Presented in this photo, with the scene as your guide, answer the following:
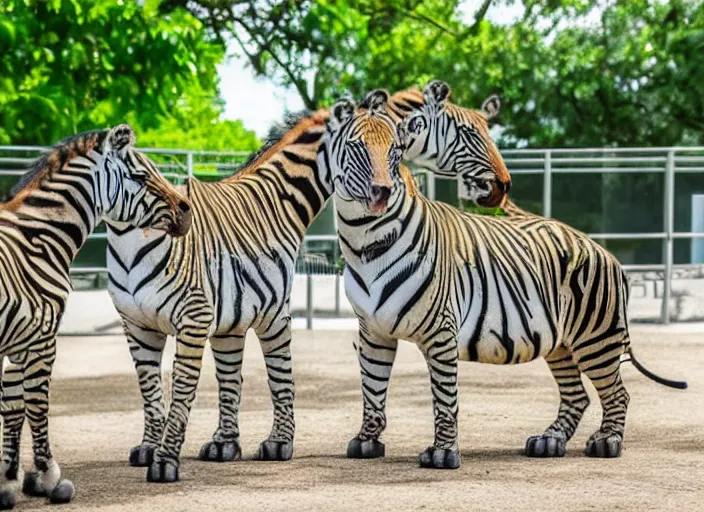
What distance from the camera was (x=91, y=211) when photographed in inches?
300

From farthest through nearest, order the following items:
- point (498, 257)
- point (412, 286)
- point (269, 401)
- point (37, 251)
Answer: point (269, 401)
point (498, 257)
point (412, 286)
point (37, 251)

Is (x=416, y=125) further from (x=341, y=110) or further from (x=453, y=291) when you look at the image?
(x=453, y=291)

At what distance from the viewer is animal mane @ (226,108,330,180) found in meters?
9.15

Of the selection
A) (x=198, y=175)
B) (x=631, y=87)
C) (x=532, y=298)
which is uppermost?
(x=631, y=87)

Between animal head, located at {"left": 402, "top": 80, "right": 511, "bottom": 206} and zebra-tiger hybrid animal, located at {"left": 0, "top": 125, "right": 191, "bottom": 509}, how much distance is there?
1877mm

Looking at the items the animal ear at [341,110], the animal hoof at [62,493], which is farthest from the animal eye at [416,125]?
the animal hoof at [62,493]

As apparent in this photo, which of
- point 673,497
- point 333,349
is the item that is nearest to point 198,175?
point 333,349

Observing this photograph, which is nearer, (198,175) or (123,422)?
(123,422)

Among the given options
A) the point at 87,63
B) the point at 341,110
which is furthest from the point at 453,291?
the point at 87,63

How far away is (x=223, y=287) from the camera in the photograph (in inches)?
332

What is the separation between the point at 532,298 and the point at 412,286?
2.90 feet

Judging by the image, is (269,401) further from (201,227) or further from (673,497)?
(673,497)

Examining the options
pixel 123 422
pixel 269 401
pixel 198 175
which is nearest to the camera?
pixel 123 422

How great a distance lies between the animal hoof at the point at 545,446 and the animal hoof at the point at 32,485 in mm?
3042
